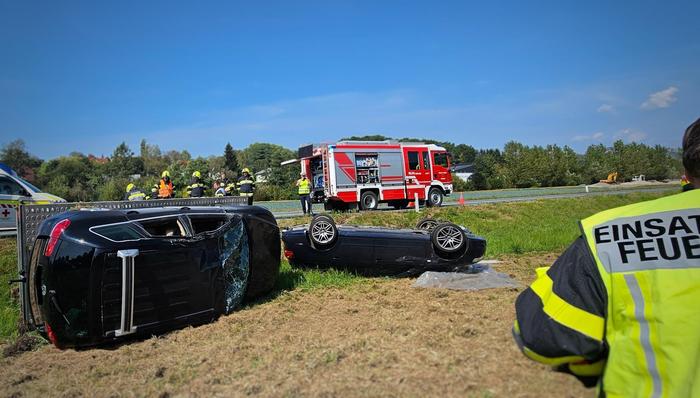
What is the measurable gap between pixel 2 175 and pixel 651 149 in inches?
3225

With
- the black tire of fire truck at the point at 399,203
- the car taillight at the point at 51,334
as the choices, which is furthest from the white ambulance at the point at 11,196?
the black tire of fire truck at the point at 399,203

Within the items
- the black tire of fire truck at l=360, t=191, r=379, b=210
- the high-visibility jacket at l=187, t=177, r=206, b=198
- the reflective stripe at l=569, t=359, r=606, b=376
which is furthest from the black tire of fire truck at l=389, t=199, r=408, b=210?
the reflective stripe at l=569, t=359, r=606, b=376

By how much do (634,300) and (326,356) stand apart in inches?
86.7

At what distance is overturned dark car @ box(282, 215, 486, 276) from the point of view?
6672mm

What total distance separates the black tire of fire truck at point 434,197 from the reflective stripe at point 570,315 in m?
20.0

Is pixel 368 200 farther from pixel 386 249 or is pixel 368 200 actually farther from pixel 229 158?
pixel 229 158

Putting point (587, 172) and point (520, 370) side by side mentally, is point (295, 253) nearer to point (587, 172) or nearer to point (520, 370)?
point (520, 370)

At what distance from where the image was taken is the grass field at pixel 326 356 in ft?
8.77

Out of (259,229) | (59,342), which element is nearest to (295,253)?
(259,229)

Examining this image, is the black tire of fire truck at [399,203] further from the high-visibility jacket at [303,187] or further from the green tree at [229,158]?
the green tree at [229,158]

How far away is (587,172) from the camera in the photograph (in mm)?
66062

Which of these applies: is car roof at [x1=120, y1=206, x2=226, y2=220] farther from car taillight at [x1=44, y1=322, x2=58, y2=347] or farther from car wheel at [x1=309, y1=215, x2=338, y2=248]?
car wheel at [x1=309, y1=215, x2=338, y2=248]

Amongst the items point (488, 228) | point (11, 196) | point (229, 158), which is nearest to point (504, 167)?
point (229, 158)

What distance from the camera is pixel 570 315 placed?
173 cm
